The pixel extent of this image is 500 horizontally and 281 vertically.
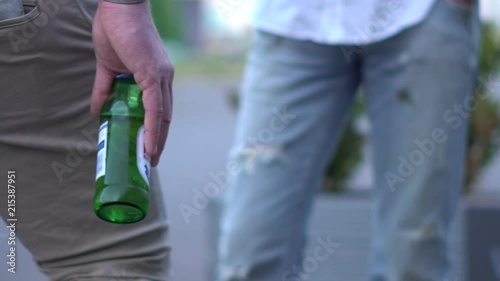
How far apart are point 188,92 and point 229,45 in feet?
31.8

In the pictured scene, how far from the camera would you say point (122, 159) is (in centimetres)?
181

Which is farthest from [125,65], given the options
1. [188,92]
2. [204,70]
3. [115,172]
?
[204,70]

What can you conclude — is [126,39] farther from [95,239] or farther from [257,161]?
[257,161]

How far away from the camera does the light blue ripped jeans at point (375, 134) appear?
105 inches

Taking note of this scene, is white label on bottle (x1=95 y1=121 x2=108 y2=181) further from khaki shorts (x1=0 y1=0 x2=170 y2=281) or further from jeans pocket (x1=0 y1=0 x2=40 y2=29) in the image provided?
jeans pocket (x1=0 y1=0 x2=40 y2=29)

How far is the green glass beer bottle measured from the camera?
5.84ft

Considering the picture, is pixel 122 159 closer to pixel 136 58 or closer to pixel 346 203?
pixel 136 58

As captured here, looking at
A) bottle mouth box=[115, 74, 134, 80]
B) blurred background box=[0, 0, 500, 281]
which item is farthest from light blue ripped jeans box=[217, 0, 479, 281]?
bottle mouth box=[115, 74, 134, 80]

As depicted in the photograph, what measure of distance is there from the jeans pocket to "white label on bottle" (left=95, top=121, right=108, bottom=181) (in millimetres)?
217

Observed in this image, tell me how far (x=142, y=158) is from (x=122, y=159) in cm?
3

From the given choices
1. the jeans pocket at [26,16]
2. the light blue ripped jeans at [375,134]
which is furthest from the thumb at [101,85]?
the light blue ripped jeans at [375,134]

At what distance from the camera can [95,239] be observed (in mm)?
1949

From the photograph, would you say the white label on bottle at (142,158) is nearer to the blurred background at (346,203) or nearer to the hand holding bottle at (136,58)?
the hand holding bottle at (136,58)

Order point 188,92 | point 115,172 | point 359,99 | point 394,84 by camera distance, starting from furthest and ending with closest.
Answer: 1. point 188,92
2. point 359,99
3. point 394,84
4. point 115,172
